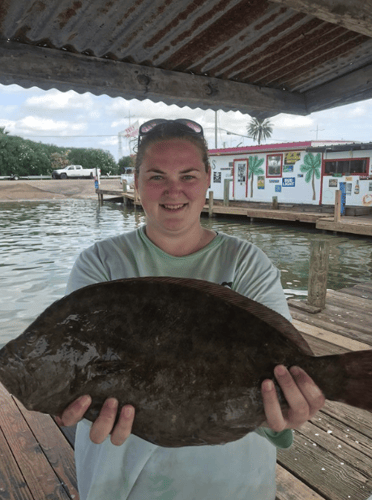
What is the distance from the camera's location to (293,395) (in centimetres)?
144

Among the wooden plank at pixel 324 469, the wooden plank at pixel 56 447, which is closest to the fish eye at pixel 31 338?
the wooden plank at pixel 56 447

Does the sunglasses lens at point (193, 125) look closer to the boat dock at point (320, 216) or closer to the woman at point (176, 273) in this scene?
the woman at point (176, 273)

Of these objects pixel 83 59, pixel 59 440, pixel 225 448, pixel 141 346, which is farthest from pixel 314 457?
pixel 83 59

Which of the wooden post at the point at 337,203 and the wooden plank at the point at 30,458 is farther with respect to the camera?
the wooden post at the point at 337,203

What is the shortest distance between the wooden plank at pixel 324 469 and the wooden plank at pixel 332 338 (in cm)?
224

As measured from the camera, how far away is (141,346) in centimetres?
146

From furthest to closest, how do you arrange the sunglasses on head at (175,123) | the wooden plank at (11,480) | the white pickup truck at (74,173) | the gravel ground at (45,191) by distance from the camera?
the white pickup truck at (74,173) < the gravel ground at (45,191) < the wooden plank at (11,480) < the sunglasses on head at (175,123)

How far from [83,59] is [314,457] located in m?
3.85

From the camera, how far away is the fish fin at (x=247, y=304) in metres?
1.55

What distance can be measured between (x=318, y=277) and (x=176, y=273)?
5852 mm

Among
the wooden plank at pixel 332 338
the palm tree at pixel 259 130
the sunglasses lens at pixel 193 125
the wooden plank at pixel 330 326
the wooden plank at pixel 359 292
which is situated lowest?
the wooden plank at pixel 359 292

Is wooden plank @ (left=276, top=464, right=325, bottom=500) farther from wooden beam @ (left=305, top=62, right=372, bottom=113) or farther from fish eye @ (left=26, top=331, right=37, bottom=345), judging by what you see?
wooden beam @ (left=305, top=62, right=372, bottom=113)

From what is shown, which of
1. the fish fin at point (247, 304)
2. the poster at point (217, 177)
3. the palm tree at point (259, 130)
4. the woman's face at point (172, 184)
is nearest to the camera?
the fish fin at point (247, 304)

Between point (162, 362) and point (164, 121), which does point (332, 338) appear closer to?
point (164, 121)
